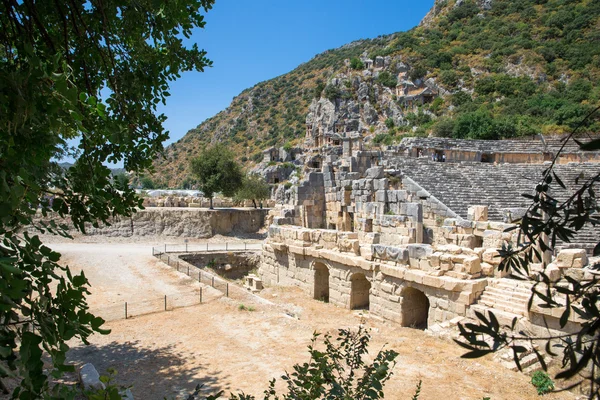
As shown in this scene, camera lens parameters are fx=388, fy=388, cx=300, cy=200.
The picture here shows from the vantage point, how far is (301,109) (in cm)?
8681

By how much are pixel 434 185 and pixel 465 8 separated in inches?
2585

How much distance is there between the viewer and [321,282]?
1453 cm

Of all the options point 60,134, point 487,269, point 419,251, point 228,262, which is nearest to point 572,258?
point 487,269

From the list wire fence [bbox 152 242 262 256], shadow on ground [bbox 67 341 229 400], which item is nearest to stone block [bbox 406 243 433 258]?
shadow on ground [bbox 67 341 229 400]

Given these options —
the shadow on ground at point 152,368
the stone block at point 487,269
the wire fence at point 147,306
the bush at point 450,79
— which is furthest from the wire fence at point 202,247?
the bush at point 450,79

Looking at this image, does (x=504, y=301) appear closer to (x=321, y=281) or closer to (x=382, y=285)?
(x=382, y=285)

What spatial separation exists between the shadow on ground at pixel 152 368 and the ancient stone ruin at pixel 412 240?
219 inches

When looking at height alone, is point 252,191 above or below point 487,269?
above

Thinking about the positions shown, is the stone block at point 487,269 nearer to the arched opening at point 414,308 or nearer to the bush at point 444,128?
the arched opening at point 414,308

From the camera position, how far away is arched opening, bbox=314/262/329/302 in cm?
1434

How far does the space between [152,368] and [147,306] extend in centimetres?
424

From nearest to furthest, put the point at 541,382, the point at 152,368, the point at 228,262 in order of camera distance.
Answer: the point at 541,382 < the point at 152,368 < the point at 228,262

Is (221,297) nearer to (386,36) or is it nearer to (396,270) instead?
(396,270)

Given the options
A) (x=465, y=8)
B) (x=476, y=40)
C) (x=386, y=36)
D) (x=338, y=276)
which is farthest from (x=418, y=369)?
(x=386, y=36)
